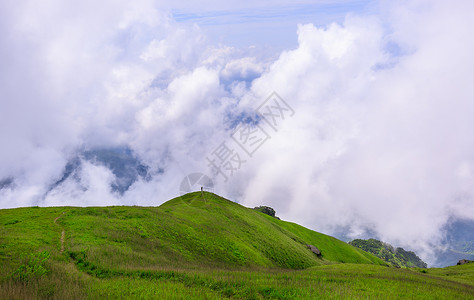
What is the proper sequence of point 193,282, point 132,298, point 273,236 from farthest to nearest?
point 273,236, point 193,282, point 132,298

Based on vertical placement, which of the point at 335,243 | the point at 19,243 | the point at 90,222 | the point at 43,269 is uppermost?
the point at 335,243

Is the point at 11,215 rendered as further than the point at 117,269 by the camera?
Yes

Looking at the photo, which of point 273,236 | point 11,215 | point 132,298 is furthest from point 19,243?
point 273,236

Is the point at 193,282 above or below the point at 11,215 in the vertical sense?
below

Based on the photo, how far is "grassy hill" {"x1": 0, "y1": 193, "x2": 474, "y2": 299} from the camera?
14708mm

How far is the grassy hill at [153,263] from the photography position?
579 inches

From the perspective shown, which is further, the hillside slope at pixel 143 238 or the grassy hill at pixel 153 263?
the hillside slope at pixel 143 238

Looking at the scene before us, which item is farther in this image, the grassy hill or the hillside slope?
the hillside slope

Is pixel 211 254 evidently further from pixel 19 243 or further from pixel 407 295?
pixel 407 295

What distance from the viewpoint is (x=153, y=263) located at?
25.5 meters

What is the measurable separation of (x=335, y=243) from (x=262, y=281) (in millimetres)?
113524

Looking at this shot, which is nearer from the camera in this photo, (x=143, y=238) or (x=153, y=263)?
(x=153, y=263)

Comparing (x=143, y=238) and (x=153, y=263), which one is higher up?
(x=143, y=238)

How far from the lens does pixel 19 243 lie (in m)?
21.4
